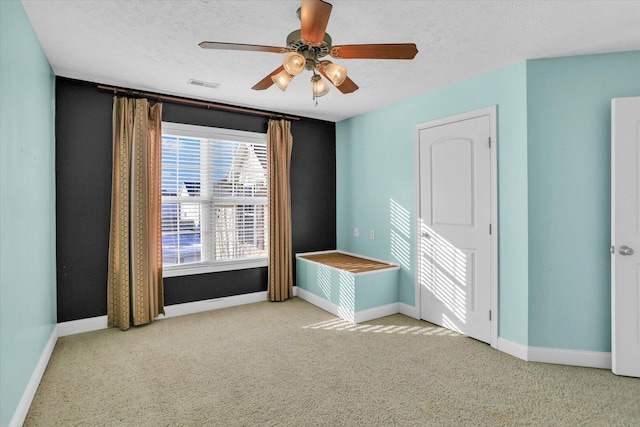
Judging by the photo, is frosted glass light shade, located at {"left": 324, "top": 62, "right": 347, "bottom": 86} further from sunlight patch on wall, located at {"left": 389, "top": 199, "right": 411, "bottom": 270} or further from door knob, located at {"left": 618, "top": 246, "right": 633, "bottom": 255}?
door knob, located at {"left": 618, "top": 246, "right": 633, "bottom": 255}

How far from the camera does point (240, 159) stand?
4316 mm

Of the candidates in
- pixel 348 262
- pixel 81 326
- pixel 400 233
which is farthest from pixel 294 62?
pixel 81 326

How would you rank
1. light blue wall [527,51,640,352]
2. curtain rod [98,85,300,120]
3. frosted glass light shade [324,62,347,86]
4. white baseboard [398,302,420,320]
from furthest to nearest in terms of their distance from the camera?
white baseboard [398,302,420,320]
curtain rod [98,85,300,120]
light blue wall [527,51,640,352]
frosted glass light shade [324,62,347,86]

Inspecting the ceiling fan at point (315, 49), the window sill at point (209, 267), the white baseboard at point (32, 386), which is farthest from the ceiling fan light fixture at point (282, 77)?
the window sill at point (209, 267)

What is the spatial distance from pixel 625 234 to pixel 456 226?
124 centimetres

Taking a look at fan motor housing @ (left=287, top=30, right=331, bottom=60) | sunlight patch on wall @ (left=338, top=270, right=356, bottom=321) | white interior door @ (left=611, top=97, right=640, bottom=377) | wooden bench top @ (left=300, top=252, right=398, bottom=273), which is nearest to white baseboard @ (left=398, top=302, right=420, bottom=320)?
wooden bench top @ (left=300, top=252, right=398, bottom=273)

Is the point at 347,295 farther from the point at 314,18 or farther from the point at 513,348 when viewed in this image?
the point at 314,18

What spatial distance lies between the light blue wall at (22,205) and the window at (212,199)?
1138 mm

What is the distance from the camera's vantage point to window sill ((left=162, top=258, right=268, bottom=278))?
3859 mm

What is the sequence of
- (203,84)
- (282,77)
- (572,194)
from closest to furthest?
(282,77)
(572,194)
(203,84)

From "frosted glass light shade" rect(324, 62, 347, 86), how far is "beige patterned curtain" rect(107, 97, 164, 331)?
2.37m

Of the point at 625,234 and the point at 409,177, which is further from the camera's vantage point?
the point at 409,177

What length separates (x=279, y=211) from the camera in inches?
175

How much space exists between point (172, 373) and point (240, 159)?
101 inches
